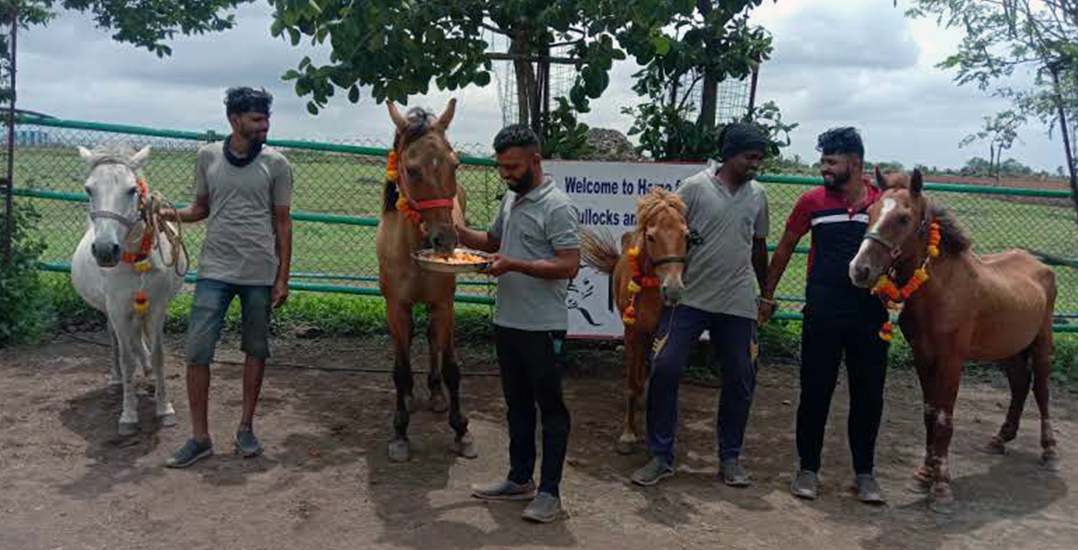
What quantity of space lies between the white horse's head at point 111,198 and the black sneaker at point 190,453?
1084mm

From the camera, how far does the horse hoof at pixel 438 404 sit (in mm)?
5762

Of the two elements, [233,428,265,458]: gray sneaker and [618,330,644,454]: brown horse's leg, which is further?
[618,330,644,454]: brown horse's leg

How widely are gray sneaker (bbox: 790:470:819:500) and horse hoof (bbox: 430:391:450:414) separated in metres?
2.31

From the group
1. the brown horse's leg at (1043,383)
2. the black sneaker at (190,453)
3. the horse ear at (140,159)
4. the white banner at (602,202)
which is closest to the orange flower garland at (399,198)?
the horse ear at (140,159)

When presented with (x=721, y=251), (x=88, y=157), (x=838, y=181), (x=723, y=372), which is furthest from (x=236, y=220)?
(x=838, y=181)

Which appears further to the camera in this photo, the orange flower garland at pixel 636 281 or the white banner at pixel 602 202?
the white banner at pixel 602 202

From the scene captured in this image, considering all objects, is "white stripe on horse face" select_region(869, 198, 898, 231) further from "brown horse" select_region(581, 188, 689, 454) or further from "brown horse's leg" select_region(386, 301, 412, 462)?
"brown horse's leg" select_region(386, 301, 412, 462)

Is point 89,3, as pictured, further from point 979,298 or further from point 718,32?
point 979,298

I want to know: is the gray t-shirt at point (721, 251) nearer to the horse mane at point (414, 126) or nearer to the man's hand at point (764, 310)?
A: the man's hand at point (764, 310)

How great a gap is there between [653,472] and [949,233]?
210 centimetres

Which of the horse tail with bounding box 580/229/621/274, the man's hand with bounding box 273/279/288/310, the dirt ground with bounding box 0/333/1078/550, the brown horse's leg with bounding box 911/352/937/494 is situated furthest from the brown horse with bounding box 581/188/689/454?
the man's hand with bounding box 273/279/288/310

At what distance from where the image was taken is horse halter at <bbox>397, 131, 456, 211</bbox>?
4.30 meters

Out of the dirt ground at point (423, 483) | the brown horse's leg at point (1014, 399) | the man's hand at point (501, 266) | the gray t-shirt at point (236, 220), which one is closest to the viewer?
the man's hand at point (501, 266)

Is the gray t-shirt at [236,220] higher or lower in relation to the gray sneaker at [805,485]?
higher
